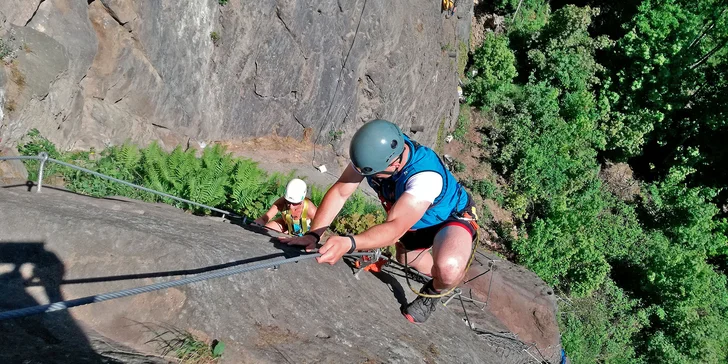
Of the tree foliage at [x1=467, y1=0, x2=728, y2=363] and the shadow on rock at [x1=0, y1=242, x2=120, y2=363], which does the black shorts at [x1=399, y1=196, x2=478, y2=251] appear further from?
the tree foliage at [x1=467, y1=0, x2=728, y2=363]

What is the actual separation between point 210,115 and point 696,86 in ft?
62.2

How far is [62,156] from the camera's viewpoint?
7910 mm

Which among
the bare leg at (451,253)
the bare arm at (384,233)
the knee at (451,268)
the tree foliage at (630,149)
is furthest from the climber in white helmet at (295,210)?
the tree foliage at (630,149)

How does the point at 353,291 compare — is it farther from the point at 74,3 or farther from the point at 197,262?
the point at 74,3

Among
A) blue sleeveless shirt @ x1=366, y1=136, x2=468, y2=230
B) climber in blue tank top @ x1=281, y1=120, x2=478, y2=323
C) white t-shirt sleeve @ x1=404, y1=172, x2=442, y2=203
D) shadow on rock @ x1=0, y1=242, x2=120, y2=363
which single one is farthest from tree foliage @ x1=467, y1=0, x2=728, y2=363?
shadow on rock @ x1=0, y1=242, x2=120, y2=363

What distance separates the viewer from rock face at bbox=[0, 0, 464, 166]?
299 inches

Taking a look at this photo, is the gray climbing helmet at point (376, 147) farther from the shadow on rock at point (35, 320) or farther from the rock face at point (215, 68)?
the rock face at point (215, 68)

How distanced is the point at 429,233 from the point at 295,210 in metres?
1.98

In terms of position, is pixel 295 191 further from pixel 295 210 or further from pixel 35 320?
pixel 35 320

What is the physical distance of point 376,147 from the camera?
4.23 meters

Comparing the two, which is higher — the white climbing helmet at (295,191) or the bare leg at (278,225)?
the white climbing helmet at (295,191)

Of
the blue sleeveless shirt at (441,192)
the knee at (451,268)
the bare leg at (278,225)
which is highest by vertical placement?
the blue sleeveless shirt at (441,192)

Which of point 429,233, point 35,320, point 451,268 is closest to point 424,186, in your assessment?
point 451,268

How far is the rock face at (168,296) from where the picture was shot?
12.0 feet
